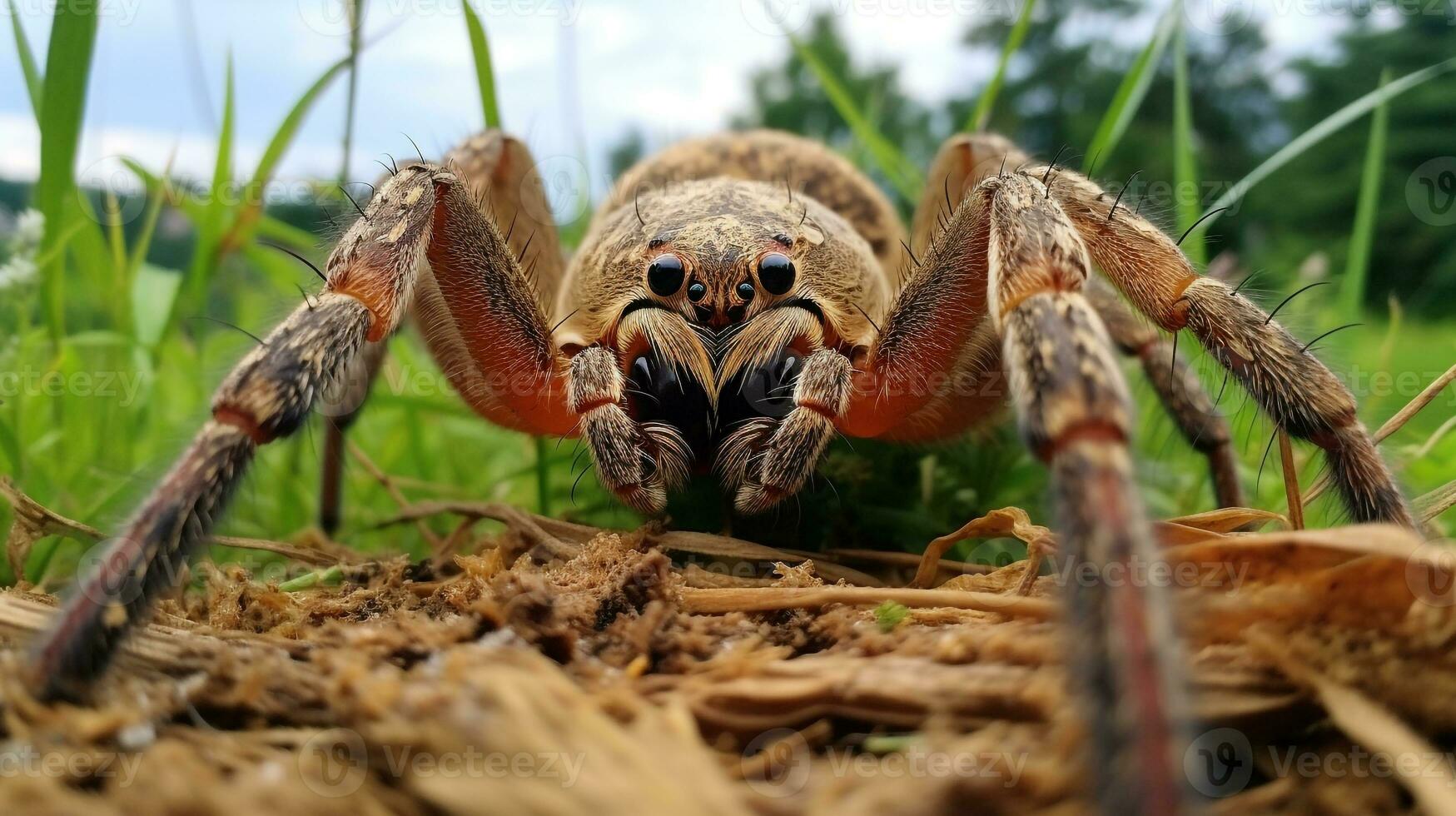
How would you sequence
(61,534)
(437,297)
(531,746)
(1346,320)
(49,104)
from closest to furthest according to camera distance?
(531,746)
(61,534)
(437,297)
(49,104)
(1346,320)

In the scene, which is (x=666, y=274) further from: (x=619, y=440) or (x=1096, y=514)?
(x=1096, y=514)

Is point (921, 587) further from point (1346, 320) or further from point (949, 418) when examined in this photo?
point (1346, 320)

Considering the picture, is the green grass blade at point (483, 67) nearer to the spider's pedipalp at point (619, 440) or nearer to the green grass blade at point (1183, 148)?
the spider's pedipalp at point (619, 440)

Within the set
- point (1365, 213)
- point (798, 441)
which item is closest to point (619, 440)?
point (798, 441)

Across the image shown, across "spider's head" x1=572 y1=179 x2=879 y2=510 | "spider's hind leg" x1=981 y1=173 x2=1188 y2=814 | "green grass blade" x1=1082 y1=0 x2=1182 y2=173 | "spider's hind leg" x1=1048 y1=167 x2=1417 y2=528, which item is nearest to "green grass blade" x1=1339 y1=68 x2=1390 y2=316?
"green grass blade" x1=1082 y1=0 x2=1182 y2=173

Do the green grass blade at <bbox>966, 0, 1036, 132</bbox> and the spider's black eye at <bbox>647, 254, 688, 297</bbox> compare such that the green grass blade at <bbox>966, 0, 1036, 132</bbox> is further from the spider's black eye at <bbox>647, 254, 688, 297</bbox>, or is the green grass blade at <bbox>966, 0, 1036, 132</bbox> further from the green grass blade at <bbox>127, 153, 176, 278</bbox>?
the green grass blade at <bbox>127, 153, 176, 278</bbox>

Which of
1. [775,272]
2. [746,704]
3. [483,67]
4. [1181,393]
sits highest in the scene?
[483,67]

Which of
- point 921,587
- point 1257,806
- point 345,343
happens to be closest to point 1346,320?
point 921,587

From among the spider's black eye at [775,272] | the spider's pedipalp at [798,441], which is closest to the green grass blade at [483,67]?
the spider's black eye at [775,272]
